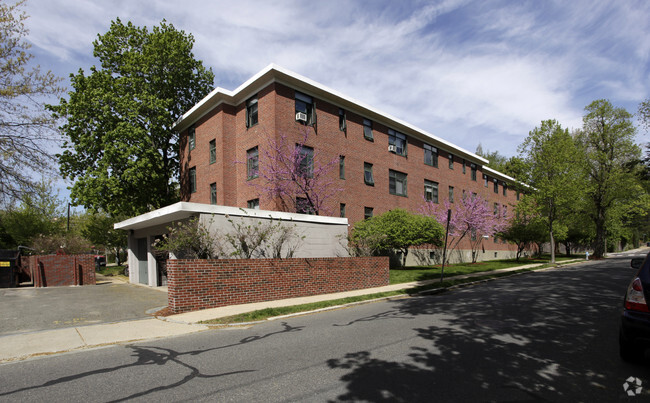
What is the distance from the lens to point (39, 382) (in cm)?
494

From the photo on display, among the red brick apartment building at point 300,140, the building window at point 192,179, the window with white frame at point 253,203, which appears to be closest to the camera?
the red brick apartment building at point 300,140

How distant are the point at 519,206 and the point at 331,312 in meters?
31.3

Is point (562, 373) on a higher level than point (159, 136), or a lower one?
lower

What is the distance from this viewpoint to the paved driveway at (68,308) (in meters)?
9.06

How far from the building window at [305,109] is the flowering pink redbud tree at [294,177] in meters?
0.87

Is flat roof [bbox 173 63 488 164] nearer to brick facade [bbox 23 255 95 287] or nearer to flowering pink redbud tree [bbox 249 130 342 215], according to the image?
flowering pink redbud tree [bbox 249 130 342 215]

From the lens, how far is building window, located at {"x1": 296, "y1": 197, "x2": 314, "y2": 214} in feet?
65.7

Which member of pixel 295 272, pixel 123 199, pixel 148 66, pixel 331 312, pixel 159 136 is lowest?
pixel 331 312

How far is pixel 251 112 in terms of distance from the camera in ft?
71.1

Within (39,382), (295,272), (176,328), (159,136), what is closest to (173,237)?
(295,272)

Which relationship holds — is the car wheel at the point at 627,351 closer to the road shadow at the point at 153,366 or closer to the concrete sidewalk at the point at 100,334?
the road shadow at the point at 153,366

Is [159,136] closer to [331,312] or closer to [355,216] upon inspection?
[355,216]

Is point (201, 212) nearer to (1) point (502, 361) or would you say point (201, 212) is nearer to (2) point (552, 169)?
(1) point (502, 361)

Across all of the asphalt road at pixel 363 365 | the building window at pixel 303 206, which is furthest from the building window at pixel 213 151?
the asphalt road at pixel 363 365
